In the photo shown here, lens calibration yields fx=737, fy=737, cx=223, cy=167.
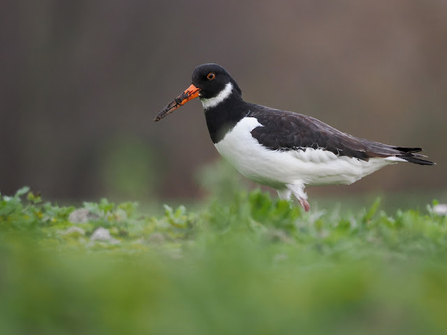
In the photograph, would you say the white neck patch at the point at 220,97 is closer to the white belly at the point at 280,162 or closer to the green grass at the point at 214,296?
the white belly at the point at 280,162

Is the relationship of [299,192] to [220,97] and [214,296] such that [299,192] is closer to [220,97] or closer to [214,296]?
[220,97]

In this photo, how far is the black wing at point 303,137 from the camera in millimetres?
6422

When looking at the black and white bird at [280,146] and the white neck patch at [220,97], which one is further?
the white neck patch at [220,97]

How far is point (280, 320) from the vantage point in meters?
2.13

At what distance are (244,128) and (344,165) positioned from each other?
96 centimetres

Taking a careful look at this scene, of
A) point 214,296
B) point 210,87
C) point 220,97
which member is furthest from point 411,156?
point 214,296

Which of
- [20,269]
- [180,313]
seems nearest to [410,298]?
[180,313]

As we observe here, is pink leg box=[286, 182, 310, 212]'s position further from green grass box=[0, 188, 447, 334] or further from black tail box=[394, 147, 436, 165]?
green grass box=[0, 188, 447, 334]

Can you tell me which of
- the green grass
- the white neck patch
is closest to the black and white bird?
Answer: the white neck patch

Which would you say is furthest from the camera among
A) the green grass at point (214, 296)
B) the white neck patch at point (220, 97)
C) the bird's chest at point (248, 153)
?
the white neck patch at point (220, 97)

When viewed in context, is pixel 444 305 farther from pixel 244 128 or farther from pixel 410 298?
pixel 244 128

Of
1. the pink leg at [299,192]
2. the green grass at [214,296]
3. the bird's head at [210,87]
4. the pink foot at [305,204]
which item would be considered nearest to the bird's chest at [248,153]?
the pink leg at [299,192]

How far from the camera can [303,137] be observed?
6508mm

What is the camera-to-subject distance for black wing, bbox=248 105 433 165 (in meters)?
6.42
